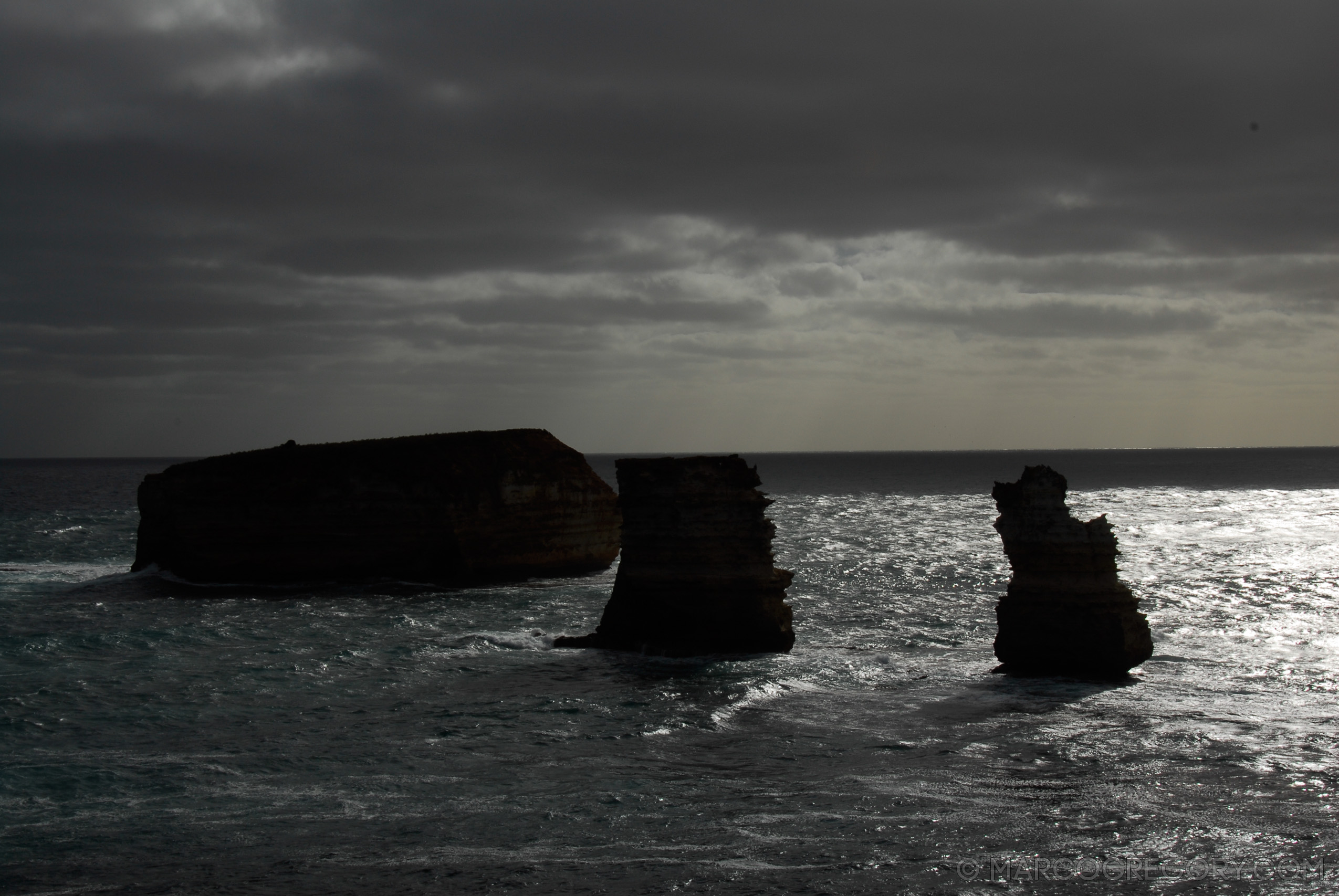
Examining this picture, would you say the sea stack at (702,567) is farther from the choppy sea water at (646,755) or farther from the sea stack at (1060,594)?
the sea stack at (1060,594)

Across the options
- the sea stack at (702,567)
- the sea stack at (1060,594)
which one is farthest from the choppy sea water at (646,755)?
the sea stack at (702,567)

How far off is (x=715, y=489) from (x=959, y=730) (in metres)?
8.03

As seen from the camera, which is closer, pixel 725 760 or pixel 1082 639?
pixel 725 760

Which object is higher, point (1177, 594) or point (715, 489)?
point (715, 489)

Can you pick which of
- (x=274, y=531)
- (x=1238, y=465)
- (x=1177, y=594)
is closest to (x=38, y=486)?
(x=274, y=531)

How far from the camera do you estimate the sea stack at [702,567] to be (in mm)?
21484

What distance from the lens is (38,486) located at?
432ft

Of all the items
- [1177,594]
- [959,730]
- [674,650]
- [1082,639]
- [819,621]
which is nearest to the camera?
[959,730]

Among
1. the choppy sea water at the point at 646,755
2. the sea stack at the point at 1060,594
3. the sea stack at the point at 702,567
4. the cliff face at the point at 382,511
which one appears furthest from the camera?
the cliff face at the point at 382,511

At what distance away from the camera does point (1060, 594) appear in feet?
60.6

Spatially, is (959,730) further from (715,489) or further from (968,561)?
(968,561)

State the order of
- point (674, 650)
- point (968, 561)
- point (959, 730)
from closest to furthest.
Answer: point (959, 730) → point (674, 650) → point (968, 561)

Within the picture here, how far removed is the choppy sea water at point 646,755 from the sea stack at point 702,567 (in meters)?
0.84

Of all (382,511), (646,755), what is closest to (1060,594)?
(646,755)
